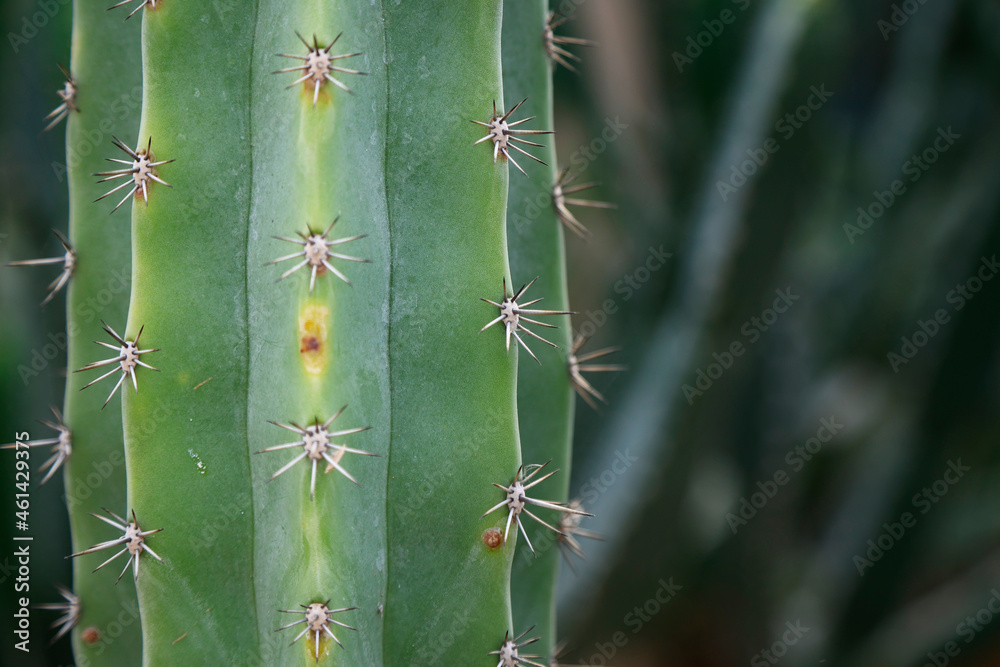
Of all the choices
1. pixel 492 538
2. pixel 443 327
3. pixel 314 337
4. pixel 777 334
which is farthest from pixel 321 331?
pixel 777 334

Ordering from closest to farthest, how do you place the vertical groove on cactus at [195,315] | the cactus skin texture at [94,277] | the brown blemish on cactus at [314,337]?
the brown blemish on cactus at [314,337]
the vertical groove on cactus at [195,315]
the cactus skin texture at [94,277]

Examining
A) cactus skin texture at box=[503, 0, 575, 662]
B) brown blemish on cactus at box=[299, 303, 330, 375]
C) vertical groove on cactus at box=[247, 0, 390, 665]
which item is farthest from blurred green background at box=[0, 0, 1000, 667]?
brown blemish on cactus at box=[299, 303, 330, 375]

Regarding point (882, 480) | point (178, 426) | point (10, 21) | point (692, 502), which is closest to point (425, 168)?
point (178, 426)

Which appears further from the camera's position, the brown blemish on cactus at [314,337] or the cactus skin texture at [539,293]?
the cactus skin texture at [539,293]

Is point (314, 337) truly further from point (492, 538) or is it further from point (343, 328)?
point (492, 538)

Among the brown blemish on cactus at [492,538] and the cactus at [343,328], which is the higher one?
the cactus at [343,328]

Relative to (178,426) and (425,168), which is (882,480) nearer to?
(425,168)

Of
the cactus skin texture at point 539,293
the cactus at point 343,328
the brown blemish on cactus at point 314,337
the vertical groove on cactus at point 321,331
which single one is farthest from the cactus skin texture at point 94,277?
the cactus skin texture at point 539,293

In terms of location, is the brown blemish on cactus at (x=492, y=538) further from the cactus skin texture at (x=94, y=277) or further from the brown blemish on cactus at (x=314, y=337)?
the cactus skin texture at (x=94, y=277)
